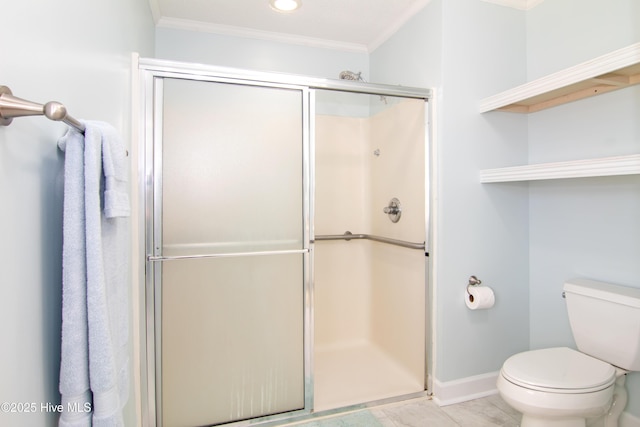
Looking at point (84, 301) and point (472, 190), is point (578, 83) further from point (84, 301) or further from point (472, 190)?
point (84, 301)

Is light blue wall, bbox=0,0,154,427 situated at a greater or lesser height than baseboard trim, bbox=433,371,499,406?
greater

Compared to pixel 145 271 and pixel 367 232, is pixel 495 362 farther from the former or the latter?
pixel 145 271

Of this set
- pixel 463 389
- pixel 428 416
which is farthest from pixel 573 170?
pixel 428 416

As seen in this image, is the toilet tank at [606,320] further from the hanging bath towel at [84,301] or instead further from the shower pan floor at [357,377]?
the hanging bath towel at [84,301]

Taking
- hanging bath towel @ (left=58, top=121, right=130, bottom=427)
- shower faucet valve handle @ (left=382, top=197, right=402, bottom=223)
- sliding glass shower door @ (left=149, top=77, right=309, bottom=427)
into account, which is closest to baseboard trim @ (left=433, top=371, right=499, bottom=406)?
sliding glass shower door @ (left=149, top=77, right=309, bottom=427)

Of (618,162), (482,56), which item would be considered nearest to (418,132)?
(482,56)

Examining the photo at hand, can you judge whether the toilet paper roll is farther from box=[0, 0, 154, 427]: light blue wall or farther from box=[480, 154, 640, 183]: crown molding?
box=[0, 0, 154, 427]: light blue wall

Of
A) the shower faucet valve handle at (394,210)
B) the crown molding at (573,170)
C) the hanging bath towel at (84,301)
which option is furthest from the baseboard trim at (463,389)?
the hanging bath towel at (84,301)

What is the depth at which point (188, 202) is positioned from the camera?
1684 mm

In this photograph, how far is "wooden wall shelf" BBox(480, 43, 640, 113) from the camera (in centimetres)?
143

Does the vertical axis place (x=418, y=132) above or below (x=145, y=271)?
above

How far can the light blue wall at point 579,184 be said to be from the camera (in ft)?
5.57

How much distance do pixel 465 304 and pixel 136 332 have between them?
1.80 meters

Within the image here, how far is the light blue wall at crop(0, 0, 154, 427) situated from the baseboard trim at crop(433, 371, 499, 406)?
192 cm
